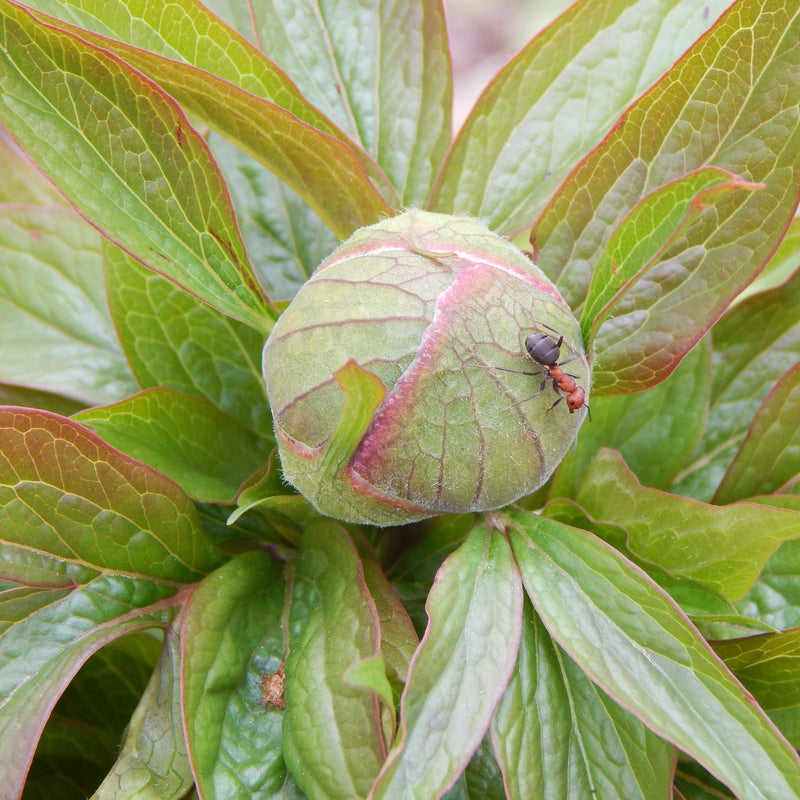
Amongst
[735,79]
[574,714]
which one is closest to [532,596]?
[574,714]

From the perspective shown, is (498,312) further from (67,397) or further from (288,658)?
(67,397)

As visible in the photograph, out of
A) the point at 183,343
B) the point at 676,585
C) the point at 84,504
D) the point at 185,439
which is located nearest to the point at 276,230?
the point at 183,343

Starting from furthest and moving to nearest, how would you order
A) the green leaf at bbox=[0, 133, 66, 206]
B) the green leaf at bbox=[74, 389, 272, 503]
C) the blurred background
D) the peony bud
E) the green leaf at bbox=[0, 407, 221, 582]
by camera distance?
the blurred background
the green leaf at bbox=[0, 133, 66, 206]
the green leaf at bbox=[74, 389, 272, 503]
the green leaf at bbox=[0, 407, 221, 582]
the peony bud

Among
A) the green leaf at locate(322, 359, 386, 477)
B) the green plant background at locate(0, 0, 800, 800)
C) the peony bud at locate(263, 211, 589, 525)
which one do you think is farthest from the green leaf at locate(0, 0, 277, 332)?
the green leaf at locate(322, 359, 386, 477)

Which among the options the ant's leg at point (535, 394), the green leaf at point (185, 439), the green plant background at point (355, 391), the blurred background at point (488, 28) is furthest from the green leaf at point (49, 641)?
the blurred background at point (488, 28)

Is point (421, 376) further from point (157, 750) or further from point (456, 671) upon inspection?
point (157, 750)

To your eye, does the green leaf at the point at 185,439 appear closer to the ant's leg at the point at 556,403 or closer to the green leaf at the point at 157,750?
the green leaf at the point at 157,750

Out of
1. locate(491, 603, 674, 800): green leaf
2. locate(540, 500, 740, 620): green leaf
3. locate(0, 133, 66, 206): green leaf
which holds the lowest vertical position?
locate(491, 603, 674, 800): green leaf

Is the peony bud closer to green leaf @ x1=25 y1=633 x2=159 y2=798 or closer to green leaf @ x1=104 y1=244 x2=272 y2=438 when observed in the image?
green leaf @ x1=104 y1=244 x2=272 y2=438
